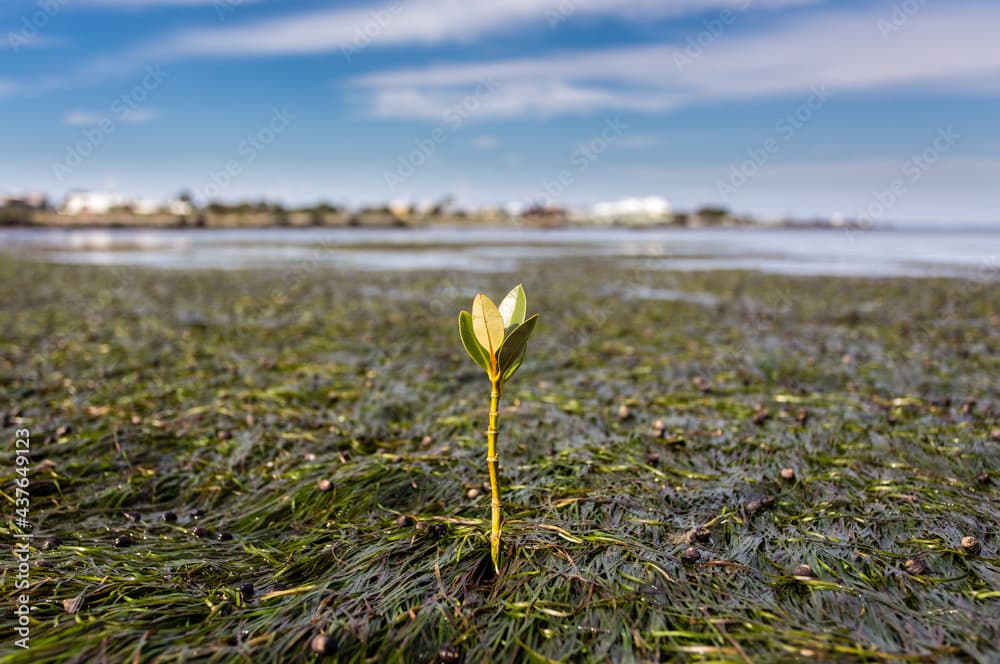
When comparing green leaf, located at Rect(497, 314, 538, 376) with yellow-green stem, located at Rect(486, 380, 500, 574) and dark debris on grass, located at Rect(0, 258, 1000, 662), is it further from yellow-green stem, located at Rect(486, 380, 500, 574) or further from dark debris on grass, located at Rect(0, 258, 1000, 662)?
dark debris on grass, located at Rect(0, 258, 1000, 662)

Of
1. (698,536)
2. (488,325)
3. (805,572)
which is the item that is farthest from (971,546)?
(488,325)

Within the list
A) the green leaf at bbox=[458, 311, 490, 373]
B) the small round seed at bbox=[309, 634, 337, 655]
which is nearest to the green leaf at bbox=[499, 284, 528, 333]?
the green leaf at bbox=[458, 311, 490, 373]

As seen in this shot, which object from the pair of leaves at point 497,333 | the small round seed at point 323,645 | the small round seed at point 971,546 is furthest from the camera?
the small round seed at point 971,546

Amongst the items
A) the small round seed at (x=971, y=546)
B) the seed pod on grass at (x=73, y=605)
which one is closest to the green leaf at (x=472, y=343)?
the seed pod on grass at (x=73, y=605)

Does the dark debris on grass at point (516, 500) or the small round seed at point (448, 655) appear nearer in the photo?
the small round seed at point (448, 655)

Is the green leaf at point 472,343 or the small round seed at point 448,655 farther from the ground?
the green leaf at point 472,343

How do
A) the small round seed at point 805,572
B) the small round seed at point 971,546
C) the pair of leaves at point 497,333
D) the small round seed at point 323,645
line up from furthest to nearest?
the small round seed at point 971,546 → the small round seed at point 805,572 → the pair of leaves at point 497,333 → the small round seed at point 323,645

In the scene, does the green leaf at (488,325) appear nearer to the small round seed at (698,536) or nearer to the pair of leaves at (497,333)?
the pair of leaves at (497,333)

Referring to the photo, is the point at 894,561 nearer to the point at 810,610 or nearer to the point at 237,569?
the point at 810,610
